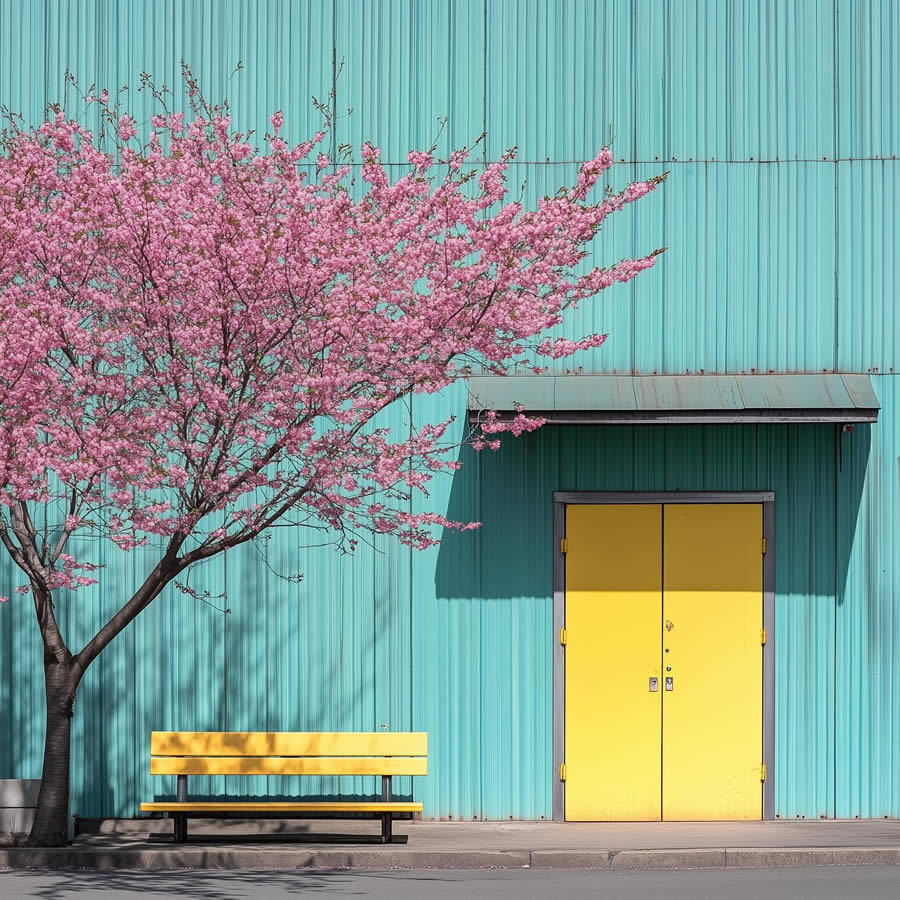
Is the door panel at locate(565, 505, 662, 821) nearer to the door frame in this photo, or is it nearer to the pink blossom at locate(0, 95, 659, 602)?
the door frame

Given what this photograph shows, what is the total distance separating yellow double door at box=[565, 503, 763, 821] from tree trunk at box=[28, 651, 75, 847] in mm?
4564

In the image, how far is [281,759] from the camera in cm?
1366

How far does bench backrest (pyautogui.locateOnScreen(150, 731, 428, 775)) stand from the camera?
13648 mm

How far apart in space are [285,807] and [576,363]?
4.89 meters

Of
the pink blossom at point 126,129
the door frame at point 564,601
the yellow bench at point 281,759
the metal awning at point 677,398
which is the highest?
the pink blossom at point 126,129

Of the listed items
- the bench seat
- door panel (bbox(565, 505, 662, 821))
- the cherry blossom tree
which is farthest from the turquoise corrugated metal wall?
the cherry blossom tree

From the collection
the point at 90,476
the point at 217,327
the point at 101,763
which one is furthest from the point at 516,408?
the point at 101,763

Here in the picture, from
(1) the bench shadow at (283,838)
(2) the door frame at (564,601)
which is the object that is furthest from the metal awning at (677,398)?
(1) the bench shadow at (283,838)

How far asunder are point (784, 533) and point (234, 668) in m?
5.32

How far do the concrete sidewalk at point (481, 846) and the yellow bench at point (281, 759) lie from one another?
0.84ft

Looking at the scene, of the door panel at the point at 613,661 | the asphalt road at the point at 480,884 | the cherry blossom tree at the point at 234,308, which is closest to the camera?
the cherry blossom tree at the point at 234,308

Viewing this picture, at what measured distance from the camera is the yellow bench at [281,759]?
44.6 ft

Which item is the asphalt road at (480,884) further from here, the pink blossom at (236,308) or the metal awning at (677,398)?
the metal awning at (677,398)

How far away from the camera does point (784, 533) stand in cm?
1470
